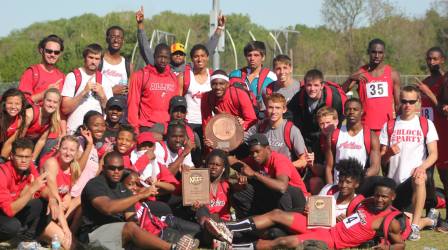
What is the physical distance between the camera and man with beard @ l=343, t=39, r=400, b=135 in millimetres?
11750

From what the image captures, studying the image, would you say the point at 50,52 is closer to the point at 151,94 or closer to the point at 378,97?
the point at 151,94

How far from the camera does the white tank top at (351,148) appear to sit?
10461 mm

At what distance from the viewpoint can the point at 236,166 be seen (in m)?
10.1

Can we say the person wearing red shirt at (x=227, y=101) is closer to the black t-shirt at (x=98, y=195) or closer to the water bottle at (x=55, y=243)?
the black t-shirt at (x=98, y=195)

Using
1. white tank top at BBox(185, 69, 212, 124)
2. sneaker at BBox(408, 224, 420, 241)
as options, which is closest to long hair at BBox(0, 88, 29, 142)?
white tank top at BBox(185, 69, 212, 124)

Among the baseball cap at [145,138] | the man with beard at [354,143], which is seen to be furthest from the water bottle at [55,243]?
the man with beard at [354,143]

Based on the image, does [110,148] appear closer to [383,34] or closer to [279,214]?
[279,214]

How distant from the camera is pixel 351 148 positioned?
10.5 metres

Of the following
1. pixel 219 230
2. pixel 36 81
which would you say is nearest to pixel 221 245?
pixel 219 230

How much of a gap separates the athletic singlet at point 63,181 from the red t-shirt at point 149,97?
5.45ft

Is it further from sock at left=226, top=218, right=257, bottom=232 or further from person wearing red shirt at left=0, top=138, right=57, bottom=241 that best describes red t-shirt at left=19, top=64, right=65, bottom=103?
sock at left=226, top=218, right=257, bottom=232

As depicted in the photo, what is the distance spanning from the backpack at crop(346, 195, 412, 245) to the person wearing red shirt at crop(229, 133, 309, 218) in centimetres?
63

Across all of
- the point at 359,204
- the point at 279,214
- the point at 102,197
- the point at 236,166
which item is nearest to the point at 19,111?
the point at 102,197

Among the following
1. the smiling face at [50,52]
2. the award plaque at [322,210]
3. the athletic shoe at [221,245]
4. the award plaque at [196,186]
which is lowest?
the athletic shoe at [221,245]
